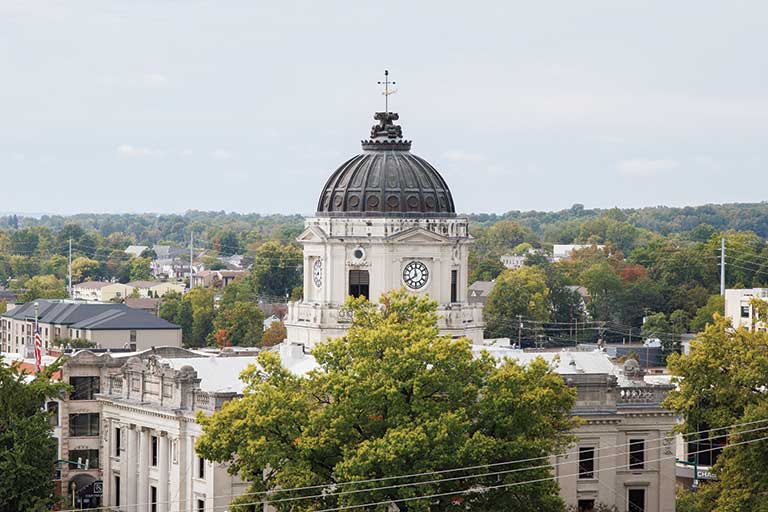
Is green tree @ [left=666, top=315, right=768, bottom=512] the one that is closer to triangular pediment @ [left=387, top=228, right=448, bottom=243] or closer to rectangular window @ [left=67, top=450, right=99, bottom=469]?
triangular pediment @ [left=387, top=228, right=448, bottom=243]

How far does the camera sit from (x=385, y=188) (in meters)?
105

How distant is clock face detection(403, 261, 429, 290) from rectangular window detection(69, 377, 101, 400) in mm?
14345

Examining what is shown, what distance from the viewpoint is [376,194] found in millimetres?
104875

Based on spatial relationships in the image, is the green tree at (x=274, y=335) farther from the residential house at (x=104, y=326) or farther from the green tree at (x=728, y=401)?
the green tree at (x=728, y=401)

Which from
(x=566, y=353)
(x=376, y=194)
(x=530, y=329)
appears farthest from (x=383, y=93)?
(x=530, y=329)

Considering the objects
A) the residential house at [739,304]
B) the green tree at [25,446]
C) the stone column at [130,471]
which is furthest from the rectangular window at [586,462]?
the residential house at [739,304]

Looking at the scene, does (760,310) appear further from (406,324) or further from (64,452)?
(64,452)

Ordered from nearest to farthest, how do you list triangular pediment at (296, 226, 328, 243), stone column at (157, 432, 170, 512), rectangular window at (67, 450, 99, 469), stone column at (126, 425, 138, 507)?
stone column at (157, 432, 170, 512) → stone column at (126, 425, 138, 507) → triangular pediment at (296, 226, 328, 243) → rectangular window at (67, 450, 99, 469)

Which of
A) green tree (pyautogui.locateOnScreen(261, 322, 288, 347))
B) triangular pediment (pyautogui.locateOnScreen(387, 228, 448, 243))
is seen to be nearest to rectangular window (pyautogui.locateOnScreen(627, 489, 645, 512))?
triangular pediment (pyautogui.locateOnScreen(387, 228, 448, 243))

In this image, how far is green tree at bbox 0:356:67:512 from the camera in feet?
310

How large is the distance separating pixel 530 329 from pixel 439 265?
93497 millimetres

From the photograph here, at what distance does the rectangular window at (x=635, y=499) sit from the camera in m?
93.6

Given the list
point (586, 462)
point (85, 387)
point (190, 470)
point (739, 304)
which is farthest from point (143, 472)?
point (739, 304)

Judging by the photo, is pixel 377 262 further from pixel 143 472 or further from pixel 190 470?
pixel 190 470
